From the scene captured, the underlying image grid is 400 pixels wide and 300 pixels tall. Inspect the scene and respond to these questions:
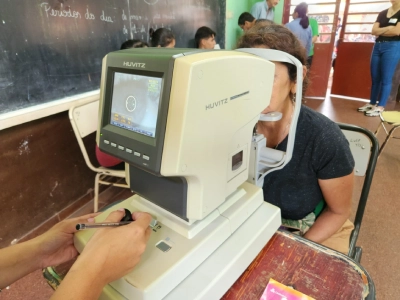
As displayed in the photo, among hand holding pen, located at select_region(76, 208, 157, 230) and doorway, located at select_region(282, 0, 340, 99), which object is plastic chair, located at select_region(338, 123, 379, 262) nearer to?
hand holding pen, located at select_region(76, 208, 157, 230)

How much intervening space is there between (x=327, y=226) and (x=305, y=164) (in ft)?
0.78

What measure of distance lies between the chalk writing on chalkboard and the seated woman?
1178 mm

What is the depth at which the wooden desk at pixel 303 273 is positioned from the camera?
570 mm

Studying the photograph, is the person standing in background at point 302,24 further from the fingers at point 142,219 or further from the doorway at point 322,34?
the fingers at point 142,219

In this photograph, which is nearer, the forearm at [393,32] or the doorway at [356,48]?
the forearm at [393,32]

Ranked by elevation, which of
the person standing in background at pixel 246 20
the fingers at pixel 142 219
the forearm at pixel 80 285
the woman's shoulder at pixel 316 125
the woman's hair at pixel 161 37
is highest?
the person standing in background at pixel 246 20

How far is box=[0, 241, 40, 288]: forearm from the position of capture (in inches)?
24.4

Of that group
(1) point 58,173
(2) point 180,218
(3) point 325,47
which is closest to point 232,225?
(2) point 180,218

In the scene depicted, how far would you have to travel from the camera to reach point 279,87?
2.78 feet

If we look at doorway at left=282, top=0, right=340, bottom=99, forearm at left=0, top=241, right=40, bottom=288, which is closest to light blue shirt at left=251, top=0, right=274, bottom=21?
doorway at left=282, top=0, right=340, bottom=99

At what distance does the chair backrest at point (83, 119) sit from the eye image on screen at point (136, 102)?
A: 1121 mm

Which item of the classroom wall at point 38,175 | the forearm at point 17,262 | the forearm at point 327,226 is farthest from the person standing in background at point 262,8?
the forearm at point 17,262

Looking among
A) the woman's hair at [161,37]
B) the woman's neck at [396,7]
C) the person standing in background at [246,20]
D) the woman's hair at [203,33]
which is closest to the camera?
the woman's hair at [161,37]

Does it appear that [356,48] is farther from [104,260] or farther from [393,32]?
[104,260]
